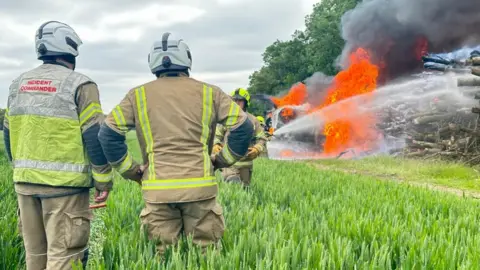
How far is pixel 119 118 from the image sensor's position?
3.20 metres

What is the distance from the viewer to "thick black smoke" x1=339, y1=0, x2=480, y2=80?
2130 centimetres

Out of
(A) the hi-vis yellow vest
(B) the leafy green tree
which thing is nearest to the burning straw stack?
(A) the hi-vis yellow vest

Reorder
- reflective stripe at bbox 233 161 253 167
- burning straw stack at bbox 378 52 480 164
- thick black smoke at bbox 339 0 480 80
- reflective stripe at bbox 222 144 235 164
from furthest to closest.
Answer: thick black smoke at bbox 339 0 480 80, burning straw stack at bbox 378 52 480 164, reflective stripe at bbox 233 161 253 167, reflective stripe at bbox 222 144 235 164

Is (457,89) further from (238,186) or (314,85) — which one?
(314,85)

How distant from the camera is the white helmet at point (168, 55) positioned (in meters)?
3.23

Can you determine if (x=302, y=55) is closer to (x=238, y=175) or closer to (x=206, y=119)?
(x=238, y=175)

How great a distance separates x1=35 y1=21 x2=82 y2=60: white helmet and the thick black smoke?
21238 mm

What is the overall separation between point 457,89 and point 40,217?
1571 cm

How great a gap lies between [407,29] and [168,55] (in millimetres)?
22983

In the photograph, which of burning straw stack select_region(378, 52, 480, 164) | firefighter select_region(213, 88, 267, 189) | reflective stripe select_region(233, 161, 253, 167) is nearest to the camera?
firefighter select_region(213, 88, 267, 189)

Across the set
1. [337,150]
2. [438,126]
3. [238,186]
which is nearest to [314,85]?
[337,150]

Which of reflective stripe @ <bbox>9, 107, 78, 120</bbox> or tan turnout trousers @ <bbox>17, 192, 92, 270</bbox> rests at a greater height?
reflective stripe @ <bbox>9, 107, 78, 120</bbox>

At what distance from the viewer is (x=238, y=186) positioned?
7.01 meters

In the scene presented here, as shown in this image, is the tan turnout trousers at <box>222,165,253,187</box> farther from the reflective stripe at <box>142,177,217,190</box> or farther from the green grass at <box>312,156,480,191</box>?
the green grass at <box>312,156,480,191</box>
